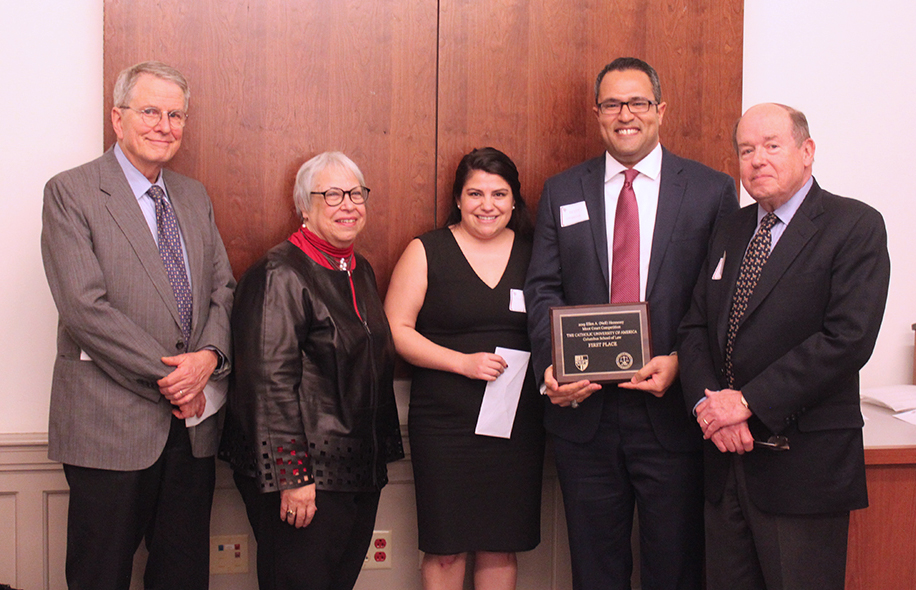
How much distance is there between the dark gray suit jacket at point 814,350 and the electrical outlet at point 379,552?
151 cm

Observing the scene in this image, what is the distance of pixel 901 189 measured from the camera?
125 inches

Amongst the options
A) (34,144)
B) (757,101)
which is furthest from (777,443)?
(34,144)

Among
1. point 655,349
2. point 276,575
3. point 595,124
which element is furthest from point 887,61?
point 276,575

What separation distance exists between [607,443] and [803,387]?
67 centimetres

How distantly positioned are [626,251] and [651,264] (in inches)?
3.6

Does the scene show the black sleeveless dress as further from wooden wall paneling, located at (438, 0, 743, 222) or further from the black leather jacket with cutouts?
wooden wall paneling, located at (438, 0, 743, 222)

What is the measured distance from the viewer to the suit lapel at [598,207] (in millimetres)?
2355

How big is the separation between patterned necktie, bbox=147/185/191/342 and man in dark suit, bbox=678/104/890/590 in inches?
62.9

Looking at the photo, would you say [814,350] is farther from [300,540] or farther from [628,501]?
[300,540]

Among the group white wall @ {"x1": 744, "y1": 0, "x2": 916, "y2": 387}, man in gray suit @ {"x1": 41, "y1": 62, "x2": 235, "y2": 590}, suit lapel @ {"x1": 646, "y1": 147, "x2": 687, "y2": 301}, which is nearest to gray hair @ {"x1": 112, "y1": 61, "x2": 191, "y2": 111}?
man in gray suit @ {"x1": 41, "y1": 62, "x2": 235, "y2": 590}

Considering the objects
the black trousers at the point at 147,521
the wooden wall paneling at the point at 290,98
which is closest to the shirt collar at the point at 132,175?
the wooden wall paneling at the point at 290,98

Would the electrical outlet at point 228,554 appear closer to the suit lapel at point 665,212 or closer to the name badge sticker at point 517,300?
the name badge sticker at point 517,300

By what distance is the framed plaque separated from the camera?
2.19 meters

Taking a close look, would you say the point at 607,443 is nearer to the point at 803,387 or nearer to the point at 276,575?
the point at 803,387
